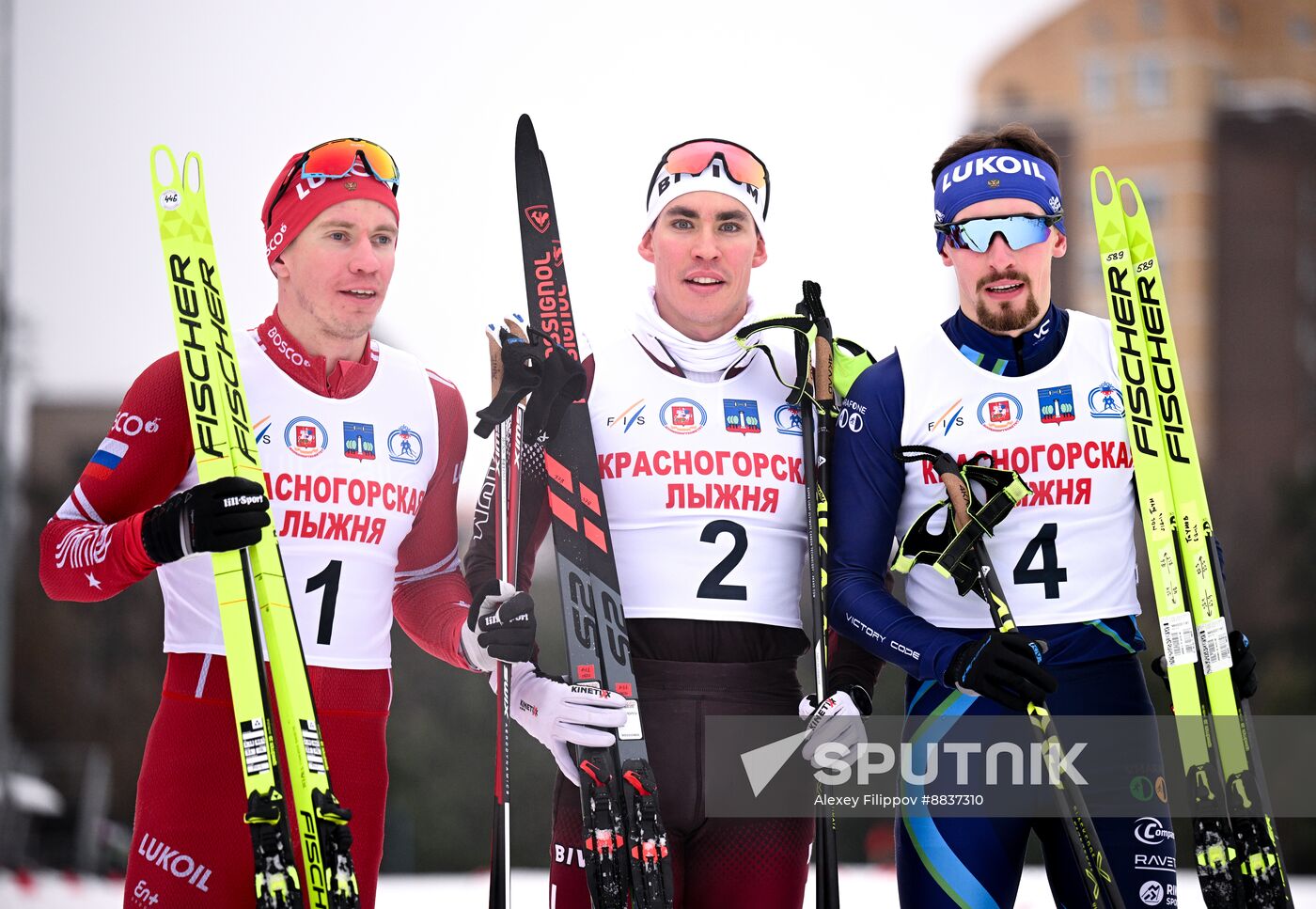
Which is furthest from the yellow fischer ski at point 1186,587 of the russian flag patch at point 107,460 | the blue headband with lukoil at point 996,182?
the russian flag patch at point 107,460

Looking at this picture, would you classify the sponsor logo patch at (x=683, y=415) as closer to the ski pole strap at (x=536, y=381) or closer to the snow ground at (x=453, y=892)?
the ski pole strap at (x=536, y=381)

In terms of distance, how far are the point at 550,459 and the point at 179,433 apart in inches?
33.0

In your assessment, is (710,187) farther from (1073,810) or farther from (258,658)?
(1073,810)

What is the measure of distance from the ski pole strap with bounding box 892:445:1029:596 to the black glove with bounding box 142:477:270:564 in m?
1.44

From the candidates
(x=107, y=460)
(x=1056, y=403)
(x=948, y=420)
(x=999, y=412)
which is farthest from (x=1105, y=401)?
(x=107, y=460)

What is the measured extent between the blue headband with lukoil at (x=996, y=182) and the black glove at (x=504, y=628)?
1.31 m

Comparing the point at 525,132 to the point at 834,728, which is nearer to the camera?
the point at 834,728

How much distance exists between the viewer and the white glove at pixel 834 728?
3197 millimetres

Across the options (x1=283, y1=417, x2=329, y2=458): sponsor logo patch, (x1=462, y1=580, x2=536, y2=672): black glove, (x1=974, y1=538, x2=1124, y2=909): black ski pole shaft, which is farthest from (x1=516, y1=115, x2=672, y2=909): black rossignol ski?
(x1=974, y1=538, x2=1124, y2=909): black ski pole shaft

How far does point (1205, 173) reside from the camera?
34.4m

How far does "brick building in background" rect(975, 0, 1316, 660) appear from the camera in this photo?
33312mm

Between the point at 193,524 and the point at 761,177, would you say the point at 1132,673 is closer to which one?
the point at 761,177

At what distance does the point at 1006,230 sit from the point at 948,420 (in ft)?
1.47

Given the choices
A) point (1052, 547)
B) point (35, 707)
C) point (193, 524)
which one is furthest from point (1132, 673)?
point (35, 707)
